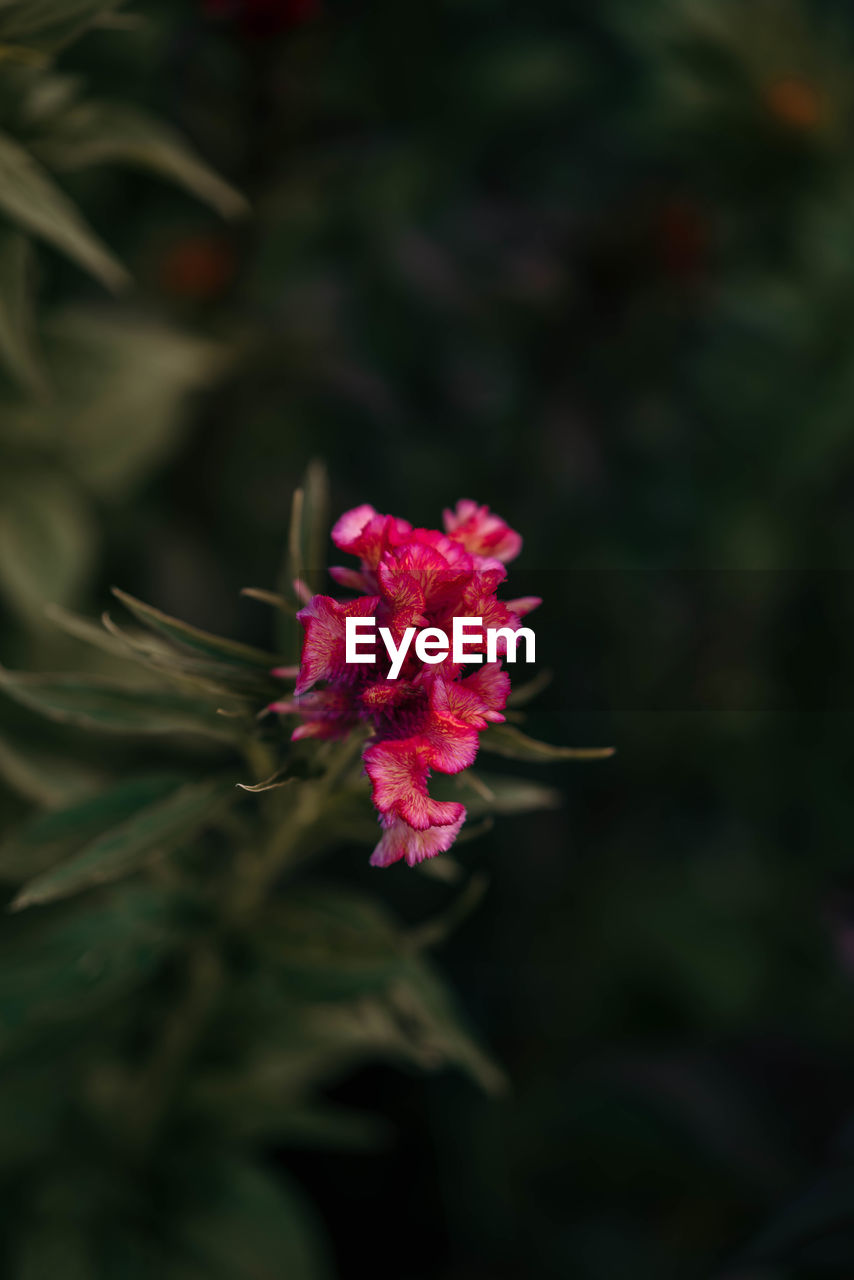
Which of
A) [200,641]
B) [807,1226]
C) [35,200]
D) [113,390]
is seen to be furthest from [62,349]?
[807,1226]

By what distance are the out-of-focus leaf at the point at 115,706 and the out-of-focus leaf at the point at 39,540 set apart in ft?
1.17

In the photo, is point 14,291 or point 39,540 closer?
point 14,291

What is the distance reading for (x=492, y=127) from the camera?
169 cm

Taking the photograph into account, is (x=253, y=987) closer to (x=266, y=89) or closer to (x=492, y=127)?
(x=266, y=89)

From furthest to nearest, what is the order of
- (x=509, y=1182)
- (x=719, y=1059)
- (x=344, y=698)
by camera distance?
1. (x=509, y=1182)
2. (x=719, y=1059)
3. (x=344, y=698)

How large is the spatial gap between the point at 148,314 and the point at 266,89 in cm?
34

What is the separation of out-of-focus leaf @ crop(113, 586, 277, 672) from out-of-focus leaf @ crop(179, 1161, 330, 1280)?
0.72 metres

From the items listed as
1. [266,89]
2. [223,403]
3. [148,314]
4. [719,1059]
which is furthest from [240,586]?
[719,1059]

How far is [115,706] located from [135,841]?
114 millimetres

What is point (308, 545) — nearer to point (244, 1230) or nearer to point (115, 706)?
point (115, 706)

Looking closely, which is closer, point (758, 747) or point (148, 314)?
point (148, 314)

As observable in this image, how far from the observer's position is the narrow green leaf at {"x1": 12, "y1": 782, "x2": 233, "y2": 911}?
0.69 meters

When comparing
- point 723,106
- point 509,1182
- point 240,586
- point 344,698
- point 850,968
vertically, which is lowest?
point 509,1182

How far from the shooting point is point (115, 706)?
31.2 inches
